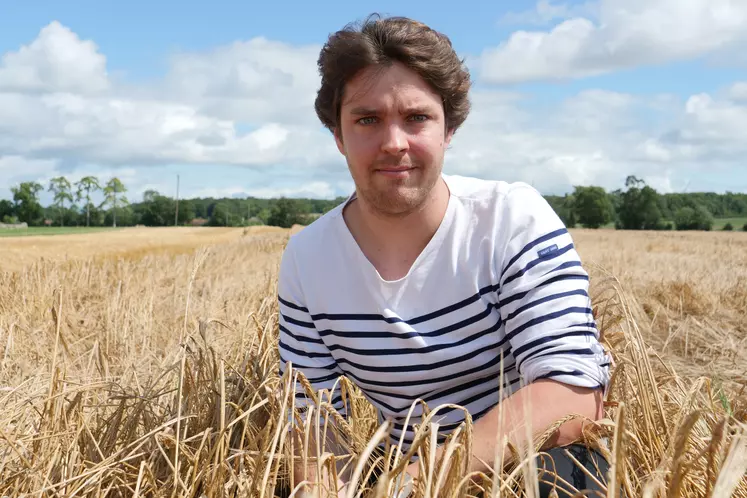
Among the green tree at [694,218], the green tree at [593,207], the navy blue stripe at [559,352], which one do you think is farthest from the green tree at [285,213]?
the navy blue stripe at [559,352]

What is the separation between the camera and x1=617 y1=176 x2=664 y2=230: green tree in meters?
58.8

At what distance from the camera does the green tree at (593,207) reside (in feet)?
231

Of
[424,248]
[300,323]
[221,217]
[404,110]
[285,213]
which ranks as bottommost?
[300,323]

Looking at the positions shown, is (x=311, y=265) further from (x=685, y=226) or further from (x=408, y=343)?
(x=685, y=226)

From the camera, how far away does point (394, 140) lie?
5.41 feet

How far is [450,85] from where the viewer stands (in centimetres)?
178

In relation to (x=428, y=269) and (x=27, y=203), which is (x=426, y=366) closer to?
A: (x=428, y=269)

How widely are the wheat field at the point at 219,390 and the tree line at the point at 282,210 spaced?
48.3 metres

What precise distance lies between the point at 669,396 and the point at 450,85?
3.50 feet

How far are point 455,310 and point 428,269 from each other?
0.12 metres

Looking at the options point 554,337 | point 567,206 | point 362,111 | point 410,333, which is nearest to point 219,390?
point 410,333

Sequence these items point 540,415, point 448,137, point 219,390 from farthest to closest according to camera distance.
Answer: point 219,390, point 448,137, point 540,415

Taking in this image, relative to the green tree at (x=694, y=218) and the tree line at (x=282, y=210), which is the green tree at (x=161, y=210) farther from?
the green tree at (x=694, y=218)

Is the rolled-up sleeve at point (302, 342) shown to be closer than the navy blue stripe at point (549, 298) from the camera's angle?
No
